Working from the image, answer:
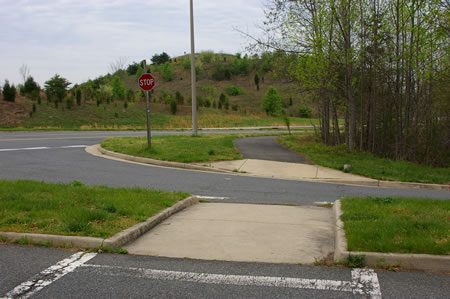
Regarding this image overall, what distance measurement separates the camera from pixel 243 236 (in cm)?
601

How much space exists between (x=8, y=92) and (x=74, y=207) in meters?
35.5

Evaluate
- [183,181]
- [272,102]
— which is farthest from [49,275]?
[272,102]

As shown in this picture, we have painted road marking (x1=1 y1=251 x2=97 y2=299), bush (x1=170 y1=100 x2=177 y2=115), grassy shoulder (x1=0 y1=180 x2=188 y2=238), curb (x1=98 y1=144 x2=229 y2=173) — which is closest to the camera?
painted road marking (x1=1 y1=251 x2=97 y2=299)

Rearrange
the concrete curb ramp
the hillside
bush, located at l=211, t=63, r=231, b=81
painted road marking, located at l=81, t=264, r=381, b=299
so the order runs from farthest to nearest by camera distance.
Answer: bush, located at l=211, t=63, r=231, b=81 → the hillside → the concrete curb ramp → painted road marking, located at l=81, t=264, r=381, b=299

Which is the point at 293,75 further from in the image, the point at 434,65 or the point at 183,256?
the point at 183,256

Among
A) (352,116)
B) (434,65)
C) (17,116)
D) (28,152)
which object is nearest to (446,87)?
(434,65)

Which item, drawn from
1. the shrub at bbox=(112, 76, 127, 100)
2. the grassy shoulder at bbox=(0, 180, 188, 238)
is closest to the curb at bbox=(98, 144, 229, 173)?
the grassy shoulder at bbox=(0, 180, 188, 238)

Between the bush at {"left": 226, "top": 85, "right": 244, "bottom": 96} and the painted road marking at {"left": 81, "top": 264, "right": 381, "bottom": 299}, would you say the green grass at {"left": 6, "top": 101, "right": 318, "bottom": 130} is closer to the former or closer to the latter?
the painted road marking at {"left": 81, "top": 264, "right": 381, "bottom": 299}

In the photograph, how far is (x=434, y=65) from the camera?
18.4m

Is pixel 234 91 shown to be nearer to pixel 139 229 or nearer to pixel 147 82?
pixel 147 82

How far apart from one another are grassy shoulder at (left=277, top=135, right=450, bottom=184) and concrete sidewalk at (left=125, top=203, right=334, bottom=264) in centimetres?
627

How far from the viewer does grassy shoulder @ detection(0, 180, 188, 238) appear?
19.0 ft

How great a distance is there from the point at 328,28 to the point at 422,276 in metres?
15.6

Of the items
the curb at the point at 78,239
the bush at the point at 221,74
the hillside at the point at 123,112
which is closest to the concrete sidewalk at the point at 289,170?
the hillside at the point at 123,112
